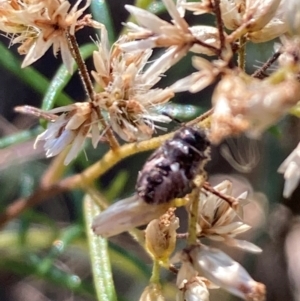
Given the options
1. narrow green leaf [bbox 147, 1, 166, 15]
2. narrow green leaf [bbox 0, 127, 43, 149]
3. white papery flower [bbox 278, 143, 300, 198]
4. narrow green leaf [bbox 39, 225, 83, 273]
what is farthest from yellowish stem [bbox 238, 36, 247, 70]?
narrow green leaf [bbox 39, 225, 83, 273]

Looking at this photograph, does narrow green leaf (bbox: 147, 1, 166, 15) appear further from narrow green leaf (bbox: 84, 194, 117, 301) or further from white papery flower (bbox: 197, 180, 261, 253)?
white papery flower (bbox: 197, 180, 261, 253)

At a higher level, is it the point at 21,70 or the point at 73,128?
the point at 73,128

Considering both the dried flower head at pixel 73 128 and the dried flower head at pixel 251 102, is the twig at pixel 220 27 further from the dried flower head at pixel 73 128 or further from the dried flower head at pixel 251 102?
the dried flower head at pixel 73 128

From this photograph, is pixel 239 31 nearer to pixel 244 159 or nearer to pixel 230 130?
pixel 230 130

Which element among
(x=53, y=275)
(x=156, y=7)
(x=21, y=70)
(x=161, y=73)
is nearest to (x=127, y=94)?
(x=161, y=73)

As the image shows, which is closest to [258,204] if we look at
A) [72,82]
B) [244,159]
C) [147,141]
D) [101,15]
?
[244,159]

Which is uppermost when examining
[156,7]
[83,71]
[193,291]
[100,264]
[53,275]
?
[83,71]

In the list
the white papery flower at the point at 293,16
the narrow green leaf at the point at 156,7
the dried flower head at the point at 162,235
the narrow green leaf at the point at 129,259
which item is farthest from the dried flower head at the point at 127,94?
the narrow green leaf at the point at 129,259

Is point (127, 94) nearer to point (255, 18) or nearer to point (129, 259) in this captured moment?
point (255, 18)
